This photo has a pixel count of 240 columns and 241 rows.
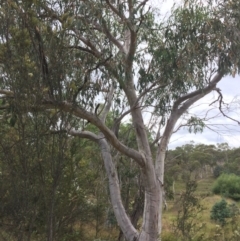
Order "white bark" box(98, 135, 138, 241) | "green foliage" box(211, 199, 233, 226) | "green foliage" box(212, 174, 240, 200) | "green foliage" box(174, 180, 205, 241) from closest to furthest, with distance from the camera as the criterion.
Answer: "white bark" box(98, 135, 138, 241) → "green foliage" box(174, 180, 205, 241) → "green foliage" box(211, 199, 233, 226) → "green foliage" box(212, 174, 240, 200)

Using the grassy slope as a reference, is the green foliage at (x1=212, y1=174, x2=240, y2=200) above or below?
above

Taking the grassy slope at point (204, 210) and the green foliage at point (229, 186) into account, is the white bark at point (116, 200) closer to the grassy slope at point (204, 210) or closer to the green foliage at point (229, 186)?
the grassy slope at point (204, 210)

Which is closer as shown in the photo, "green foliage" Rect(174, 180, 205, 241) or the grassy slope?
"green foliage" Rect(174, 180, 205, 241)

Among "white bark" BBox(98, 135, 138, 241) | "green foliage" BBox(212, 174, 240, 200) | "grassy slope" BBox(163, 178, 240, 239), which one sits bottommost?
"white bark" BBox(98, 135, 138, 241)

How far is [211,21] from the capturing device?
6449mm

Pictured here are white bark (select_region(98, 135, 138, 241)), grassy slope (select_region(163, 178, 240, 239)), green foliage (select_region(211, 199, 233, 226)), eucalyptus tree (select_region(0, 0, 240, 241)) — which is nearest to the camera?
eucalyptus tree (select_region(0, 0, 240, 241))

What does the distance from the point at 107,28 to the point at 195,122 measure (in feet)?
9.83

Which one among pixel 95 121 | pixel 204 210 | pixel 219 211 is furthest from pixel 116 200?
pixel 219 211

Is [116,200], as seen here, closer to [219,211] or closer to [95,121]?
[95,121]

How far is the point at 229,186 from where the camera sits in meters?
26.0

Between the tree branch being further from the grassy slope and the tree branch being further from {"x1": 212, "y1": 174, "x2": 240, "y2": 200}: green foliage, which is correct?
{"x1": 212, "y1": 174, "x2": 240, "y2": 200}: green foliage

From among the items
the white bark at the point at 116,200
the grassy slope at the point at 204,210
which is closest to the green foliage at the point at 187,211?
the grassy slope at the point at 204,210

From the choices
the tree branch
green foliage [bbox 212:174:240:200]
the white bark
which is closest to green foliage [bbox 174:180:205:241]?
the white bark

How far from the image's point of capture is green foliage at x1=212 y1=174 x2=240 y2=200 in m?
25.7
